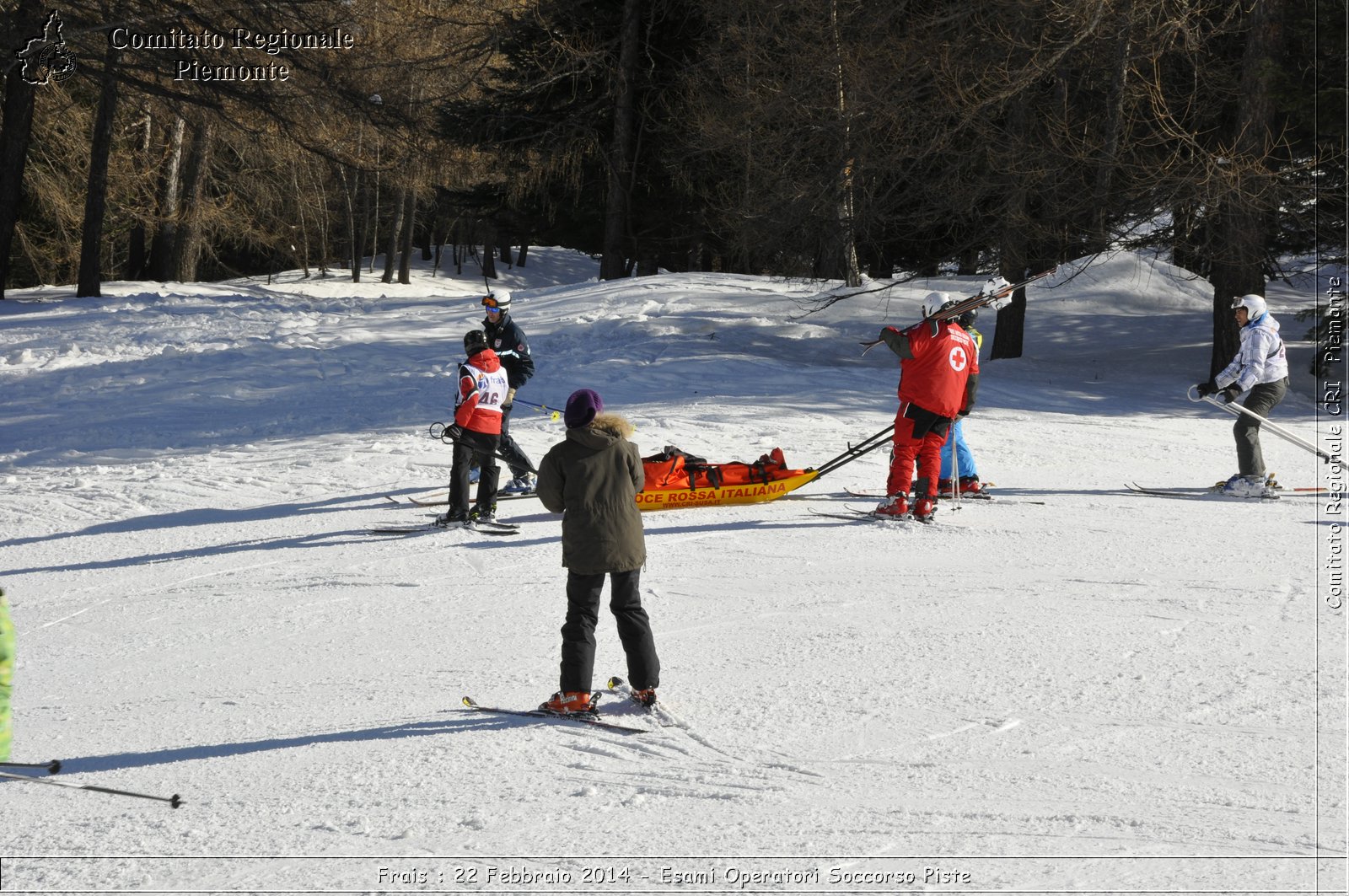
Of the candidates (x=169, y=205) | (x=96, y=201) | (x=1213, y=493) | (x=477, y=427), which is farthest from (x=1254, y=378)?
(x=169, y=205)

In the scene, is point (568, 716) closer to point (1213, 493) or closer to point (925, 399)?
point (925, 399)

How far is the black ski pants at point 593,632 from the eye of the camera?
17.3 feet

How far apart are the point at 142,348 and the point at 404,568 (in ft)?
36.8

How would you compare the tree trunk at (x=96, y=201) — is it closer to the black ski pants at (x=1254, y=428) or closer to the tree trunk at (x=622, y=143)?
the tree trunk at (x=622, y=143)

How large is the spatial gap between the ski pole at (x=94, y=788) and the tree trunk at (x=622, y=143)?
2202 centimetres

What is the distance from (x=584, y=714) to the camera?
17.1 feet

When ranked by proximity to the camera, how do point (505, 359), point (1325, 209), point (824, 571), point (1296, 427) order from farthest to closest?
1. point (1325, 209)
2. point (1296, 427)
3. point (505, 359)
4. point (824, 571)

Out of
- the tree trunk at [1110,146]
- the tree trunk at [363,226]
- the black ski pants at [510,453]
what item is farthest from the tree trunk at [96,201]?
the tree trunk at [363,226]

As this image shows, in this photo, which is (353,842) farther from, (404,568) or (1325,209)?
(1325,209)

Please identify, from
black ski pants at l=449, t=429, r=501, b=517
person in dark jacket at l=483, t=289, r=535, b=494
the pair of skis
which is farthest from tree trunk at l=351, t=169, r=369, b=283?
the pair of skis

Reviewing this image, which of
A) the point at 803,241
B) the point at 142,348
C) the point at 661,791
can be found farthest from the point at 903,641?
the point at 142,348

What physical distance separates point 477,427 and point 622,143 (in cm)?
1758

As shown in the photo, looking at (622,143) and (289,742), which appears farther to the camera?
(622,143)

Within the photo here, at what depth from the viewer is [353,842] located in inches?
158
